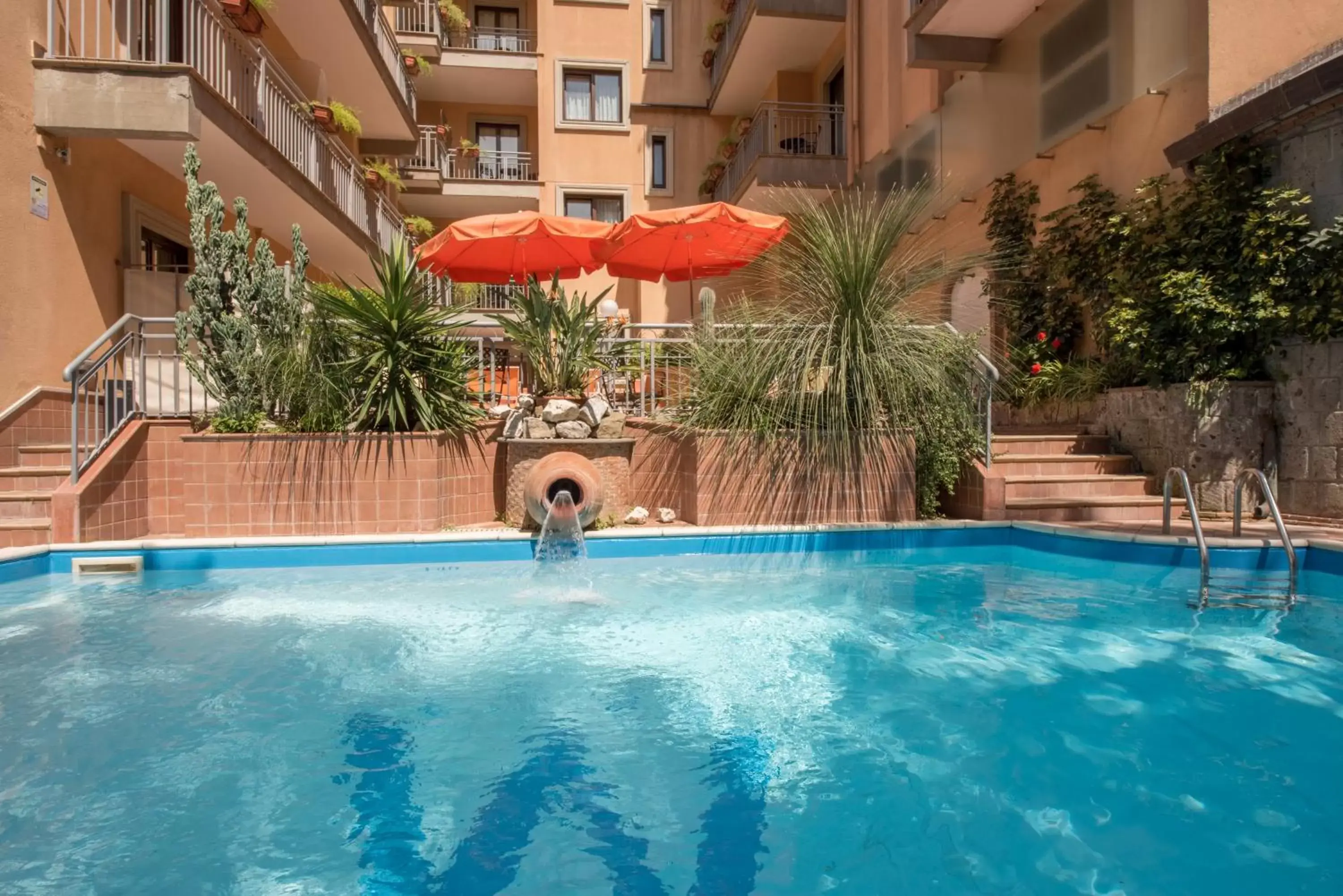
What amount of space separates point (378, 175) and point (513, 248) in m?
6.68

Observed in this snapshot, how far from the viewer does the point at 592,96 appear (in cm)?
1997

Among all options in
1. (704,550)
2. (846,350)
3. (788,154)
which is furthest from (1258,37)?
(788,154)

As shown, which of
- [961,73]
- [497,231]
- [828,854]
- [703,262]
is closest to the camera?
[828,854]

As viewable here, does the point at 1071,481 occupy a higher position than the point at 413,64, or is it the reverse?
the point at 413,64

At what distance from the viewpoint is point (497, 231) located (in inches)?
344

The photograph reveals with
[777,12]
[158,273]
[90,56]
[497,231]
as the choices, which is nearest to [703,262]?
[497,231]

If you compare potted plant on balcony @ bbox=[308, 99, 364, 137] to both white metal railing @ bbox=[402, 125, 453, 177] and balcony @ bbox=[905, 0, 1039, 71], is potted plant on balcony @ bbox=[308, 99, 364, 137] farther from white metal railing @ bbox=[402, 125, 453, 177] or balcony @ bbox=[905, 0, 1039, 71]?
balcony @ bbox=[905, 0, 1039, 71]

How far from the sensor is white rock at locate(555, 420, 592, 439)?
702 cm

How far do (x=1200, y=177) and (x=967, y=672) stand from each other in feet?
21.1

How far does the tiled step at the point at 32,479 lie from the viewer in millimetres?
6663

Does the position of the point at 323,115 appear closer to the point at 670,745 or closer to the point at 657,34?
the point at 657,34

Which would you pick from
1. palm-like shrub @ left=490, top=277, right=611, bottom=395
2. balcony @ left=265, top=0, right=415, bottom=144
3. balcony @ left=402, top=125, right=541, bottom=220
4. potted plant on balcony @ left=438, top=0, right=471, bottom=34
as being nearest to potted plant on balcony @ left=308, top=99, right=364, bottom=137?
balcony @ left=265, top=0, right=415, bottom=144

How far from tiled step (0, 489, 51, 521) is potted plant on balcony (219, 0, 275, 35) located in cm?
652

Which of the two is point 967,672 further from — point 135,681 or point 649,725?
point 135,681
